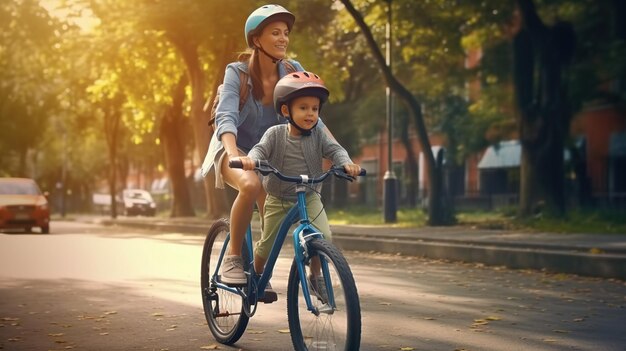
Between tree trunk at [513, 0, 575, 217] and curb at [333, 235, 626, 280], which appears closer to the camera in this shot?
curb at [333, 235, 626, 280]

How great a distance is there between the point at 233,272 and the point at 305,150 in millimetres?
949

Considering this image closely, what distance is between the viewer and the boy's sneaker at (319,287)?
489 centimetres

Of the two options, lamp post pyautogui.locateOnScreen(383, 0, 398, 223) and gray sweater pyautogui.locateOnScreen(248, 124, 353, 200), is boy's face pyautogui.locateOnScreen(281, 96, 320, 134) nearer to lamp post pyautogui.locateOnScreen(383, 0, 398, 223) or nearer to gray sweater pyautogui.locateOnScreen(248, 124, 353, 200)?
gray sweater pyautogui.locateOnScreen(248, 124, 353, 200)

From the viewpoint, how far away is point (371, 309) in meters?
8.24

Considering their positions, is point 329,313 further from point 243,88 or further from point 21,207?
point 21,207

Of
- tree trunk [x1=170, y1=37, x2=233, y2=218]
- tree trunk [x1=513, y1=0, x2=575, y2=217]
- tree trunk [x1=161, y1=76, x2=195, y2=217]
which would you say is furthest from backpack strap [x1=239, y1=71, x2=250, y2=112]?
tree trunk [x1=161, y1=76, x2=195, y2=217]

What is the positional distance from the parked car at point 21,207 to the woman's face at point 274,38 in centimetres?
1995

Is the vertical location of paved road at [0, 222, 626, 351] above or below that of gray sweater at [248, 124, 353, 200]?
below

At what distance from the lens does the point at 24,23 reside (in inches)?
1166

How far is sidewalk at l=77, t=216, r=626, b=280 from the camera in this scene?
11.5m

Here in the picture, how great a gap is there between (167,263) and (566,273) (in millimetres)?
5404

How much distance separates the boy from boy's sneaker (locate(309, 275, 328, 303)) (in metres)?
0.30

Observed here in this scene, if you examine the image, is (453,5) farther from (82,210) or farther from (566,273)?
(82,210)

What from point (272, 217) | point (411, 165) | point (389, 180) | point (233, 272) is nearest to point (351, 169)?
point (272, 217)
